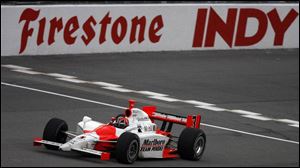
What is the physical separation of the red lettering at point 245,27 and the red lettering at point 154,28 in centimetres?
329

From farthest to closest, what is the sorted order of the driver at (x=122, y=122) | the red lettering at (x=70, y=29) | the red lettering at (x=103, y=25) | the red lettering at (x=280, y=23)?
the red lettering at (x=280, y=23) → the red lettering at (x=103, y=25) → the red lettering at (x=70, y=29) → the driver at (x=122, y=122)

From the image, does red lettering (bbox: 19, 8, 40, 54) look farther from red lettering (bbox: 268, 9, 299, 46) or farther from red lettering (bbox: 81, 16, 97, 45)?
red lettering (bbox: 268, 9, 299, 46)

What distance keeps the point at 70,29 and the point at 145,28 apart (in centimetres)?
291

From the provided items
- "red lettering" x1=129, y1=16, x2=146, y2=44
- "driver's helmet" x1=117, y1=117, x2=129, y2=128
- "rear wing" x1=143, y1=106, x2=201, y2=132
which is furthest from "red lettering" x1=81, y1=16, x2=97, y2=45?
"driver's helmet" x1=117, y1=117, x2=129, y2=128

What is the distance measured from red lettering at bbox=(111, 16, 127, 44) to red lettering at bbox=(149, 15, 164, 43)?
1042 mm

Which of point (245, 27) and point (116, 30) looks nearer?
point (116, 30)

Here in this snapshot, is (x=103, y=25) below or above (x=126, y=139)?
above

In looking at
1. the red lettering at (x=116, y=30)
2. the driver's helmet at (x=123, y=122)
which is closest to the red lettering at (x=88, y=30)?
the red lettering at (x=116, y=30)

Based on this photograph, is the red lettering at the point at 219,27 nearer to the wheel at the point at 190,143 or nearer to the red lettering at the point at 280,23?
the red lettering at the point at 280,23

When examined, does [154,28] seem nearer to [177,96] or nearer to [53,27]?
[53,27]

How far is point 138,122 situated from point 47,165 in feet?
7.29

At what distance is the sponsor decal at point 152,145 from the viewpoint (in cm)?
1518

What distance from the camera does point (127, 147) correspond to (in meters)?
14.4

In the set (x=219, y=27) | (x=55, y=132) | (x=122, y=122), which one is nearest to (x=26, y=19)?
(x=219, y=27)
